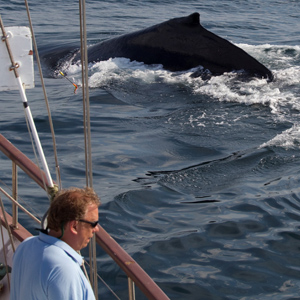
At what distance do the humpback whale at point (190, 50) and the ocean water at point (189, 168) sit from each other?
0.71 ft

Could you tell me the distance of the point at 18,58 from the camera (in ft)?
10.7

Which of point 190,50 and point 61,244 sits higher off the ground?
point 61,244

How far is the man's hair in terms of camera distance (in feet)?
7.30

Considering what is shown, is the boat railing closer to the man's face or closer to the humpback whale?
the man's face

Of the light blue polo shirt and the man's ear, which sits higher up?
the man's ear

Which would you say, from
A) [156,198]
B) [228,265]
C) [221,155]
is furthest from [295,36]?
[228,265]

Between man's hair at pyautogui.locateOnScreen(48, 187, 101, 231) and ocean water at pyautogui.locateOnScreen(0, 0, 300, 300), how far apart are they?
1.80 metres

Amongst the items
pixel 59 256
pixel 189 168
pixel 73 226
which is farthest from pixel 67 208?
pixel 189 168

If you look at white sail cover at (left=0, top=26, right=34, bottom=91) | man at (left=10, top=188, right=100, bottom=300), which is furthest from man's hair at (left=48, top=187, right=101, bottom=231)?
white sail cover at (left=0, top=26, right=34, bottom=91)

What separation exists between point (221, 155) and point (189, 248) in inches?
85.3

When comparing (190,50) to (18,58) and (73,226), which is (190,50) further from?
(73,226)

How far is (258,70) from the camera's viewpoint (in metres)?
8.99

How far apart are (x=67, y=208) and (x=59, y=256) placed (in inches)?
7.6

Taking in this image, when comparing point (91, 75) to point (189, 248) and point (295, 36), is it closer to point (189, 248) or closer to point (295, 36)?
point (189, 248)
